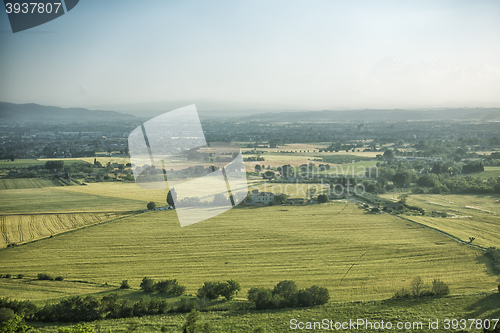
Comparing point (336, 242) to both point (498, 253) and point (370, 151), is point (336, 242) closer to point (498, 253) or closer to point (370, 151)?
point (498, 253)

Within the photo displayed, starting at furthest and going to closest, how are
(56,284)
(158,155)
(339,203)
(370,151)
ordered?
(370,151), (158,155), (339,203), (56,284)

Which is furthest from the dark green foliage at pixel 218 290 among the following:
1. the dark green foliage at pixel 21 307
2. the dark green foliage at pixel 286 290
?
the dark green foliage at pixel 21 307

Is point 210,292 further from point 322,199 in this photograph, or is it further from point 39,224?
point 322,199

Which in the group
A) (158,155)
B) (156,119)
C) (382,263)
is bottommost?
(382,263)

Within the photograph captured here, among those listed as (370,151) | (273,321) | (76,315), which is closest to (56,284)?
(76,315)

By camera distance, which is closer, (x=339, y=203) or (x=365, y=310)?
(x=365, y=310)

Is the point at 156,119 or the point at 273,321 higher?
the point at 156,119
